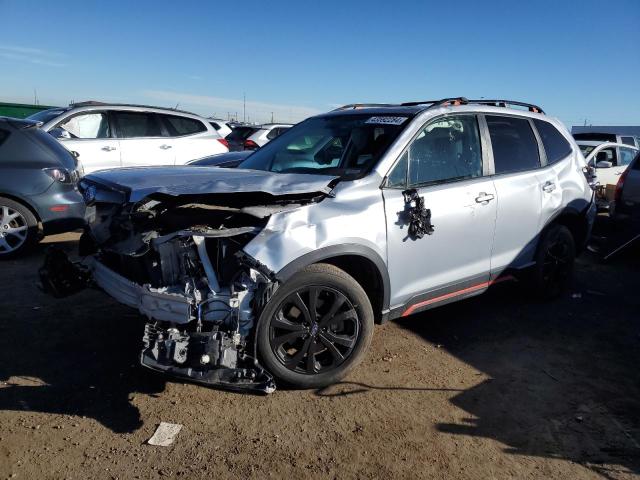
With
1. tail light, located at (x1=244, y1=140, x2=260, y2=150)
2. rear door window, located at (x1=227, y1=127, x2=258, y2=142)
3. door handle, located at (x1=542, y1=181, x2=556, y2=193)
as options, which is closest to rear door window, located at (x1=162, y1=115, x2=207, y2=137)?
tail light, located at (x1=244, y1=140, x2=260, y2=150)

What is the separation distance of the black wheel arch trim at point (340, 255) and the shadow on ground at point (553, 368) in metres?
0.88

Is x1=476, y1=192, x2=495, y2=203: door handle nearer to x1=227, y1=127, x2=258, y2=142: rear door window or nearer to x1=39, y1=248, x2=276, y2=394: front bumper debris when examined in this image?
x1=39, y1=248, x2=276, y2=394: front bumper debris

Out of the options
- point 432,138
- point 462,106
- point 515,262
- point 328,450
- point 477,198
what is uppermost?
point 462,106

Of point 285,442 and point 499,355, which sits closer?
point 285,442

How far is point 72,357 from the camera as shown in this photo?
3.71 m

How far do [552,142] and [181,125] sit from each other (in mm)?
6673

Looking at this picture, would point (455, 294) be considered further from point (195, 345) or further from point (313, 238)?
point (195, 345)

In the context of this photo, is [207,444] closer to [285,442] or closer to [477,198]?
[285,442]

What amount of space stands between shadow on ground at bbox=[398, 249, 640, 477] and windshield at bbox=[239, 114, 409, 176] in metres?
1.66

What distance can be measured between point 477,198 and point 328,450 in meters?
2.26

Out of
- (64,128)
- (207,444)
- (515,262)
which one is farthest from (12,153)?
(515,262)

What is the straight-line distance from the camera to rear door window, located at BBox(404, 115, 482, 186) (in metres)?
3.78

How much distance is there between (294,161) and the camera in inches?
170

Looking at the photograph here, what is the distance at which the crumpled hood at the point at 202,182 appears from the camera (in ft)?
10.2
